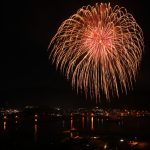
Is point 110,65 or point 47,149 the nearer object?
point 110,65

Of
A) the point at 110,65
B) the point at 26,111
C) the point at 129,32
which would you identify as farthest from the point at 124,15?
the point at 26,111

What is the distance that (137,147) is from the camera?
35750 mm

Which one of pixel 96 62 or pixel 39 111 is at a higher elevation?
pixel 96 62

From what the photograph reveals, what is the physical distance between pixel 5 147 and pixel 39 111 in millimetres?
157537

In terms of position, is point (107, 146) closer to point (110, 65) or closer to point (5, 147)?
point (5, 147)

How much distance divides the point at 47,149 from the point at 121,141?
1051 cm

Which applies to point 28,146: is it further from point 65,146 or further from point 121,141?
point 121,141

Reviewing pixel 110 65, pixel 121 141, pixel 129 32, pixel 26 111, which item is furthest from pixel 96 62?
pixel 26 111

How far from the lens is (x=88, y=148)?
33469 millimetres

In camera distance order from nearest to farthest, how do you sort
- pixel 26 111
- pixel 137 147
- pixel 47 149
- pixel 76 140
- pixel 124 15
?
pixel 124 15 → pixel 47 149 → pixel 137 147 → pixel 76 140 → pixel 26 111

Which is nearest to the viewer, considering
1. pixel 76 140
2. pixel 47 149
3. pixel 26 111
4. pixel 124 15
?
pixel 124 15

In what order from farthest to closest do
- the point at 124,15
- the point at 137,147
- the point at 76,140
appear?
the point at 76,140, the point at 137,147, the point at 124,15

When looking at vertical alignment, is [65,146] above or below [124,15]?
below

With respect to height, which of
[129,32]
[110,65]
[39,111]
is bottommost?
[39,111]
